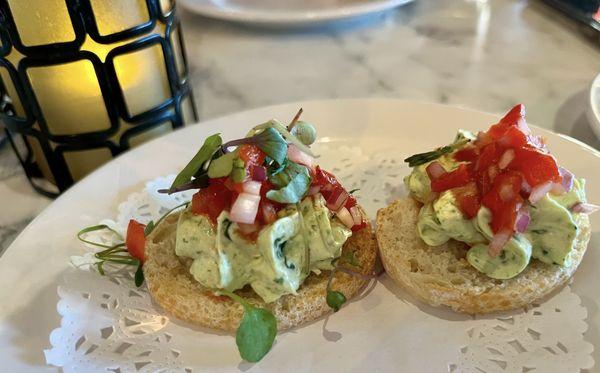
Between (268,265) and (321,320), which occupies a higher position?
(268,265)

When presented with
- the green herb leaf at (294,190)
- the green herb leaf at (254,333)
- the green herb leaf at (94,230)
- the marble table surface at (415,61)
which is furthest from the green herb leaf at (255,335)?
the marble table surface at (415,61)

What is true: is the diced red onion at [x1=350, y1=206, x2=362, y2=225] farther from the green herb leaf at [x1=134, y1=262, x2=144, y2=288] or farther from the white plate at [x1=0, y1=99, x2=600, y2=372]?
the green herb leaf at [x1=134, y1=262, x2=144, y2=288]

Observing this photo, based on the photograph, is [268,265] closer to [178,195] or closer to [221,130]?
[178,195]

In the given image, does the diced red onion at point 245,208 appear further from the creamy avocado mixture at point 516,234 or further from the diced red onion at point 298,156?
the creamy avocado mixture at point 516,234

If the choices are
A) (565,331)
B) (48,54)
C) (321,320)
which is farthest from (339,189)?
(48,54)

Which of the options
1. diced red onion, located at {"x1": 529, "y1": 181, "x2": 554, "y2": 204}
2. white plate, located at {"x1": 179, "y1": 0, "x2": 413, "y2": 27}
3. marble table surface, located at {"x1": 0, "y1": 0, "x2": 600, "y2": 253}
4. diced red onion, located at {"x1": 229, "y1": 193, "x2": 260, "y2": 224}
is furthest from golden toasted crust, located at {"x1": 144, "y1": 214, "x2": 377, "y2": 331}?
white plate, located at {"x1": 179, "y1": 0, "x2": 413, "y2": 27}

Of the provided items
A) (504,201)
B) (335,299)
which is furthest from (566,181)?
(335,299)
